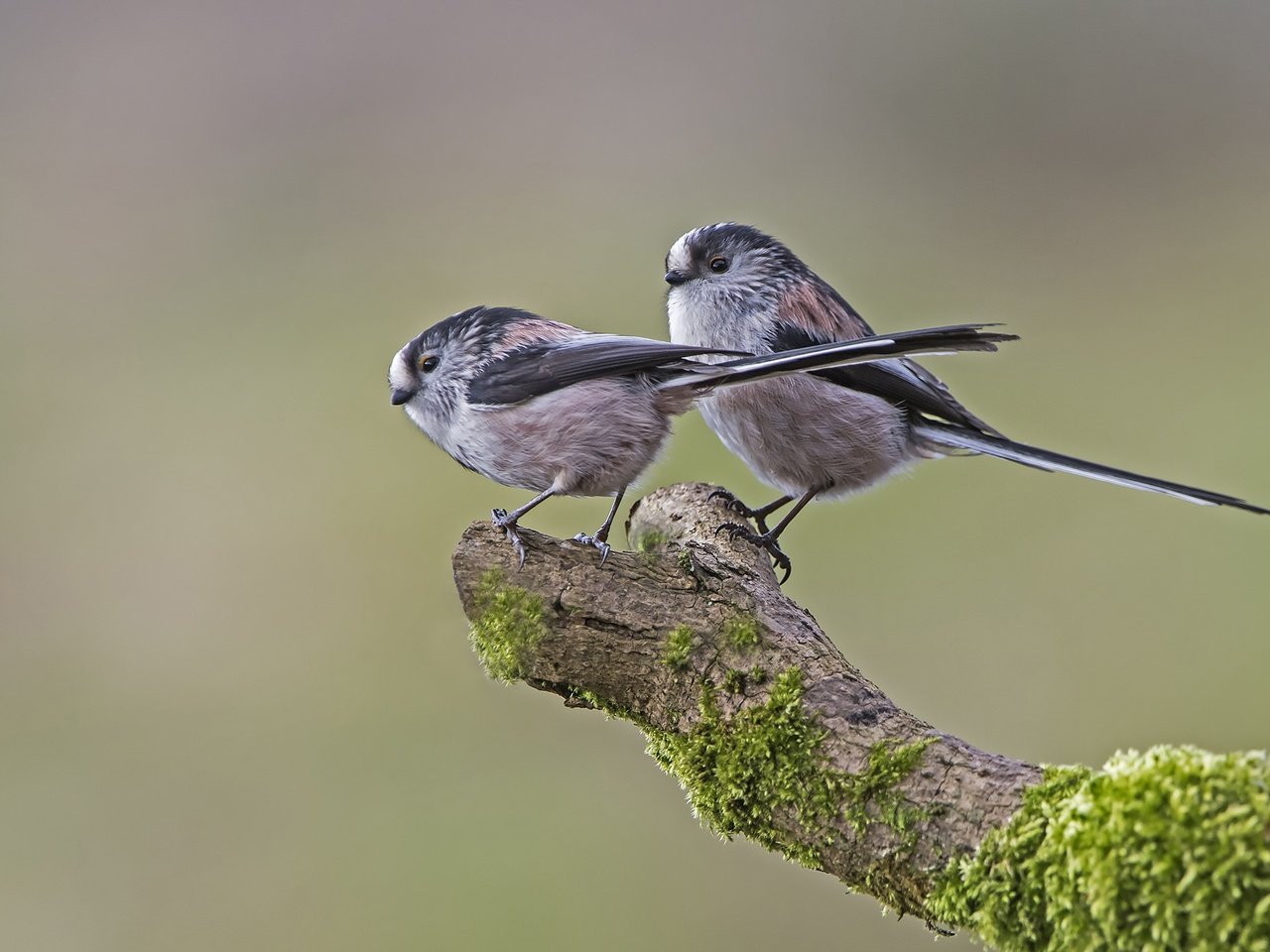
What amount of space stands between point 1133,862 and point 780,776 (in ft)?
2.21

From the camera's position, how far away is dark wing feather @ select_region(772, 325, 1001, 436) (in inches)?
125

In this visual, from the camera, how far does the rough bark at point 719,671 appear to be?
1930 mm

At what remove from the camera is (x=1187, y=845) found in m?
1.50

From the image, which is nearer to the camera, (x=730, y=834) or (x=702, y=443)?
(x=730, y=834)

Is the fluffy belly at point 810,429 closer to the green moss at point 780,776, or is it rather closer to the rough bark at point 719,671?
the rough bark at point 719,671

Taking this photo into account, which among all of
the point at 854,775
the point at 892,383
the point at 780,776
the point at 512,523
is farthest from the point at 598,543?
the point at 892,383

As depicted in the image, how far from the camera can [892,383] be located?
3.19m

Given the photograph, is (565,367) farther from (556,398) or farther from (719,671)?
(719,671)

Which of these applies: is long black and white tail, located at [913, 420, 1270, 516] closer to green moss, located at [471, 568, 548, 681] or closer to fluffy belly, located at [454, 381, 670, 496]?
fluffy belly, located at [454, 381, 670, 496]

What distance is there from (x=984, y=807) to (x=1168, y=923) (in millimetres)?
362

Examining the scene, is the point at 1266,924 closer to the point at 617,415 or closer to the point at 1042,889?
the point at 1042,889

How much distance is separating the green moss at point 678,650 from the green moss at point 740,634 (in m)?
0.07

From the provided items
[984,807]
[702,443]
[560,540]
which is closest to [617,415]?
[560,540]

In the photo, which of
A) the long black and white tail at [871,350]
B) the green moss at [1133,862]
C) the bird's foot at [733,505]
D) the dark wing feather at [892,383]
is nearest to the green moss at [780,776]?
the green moss at [1133,862]
